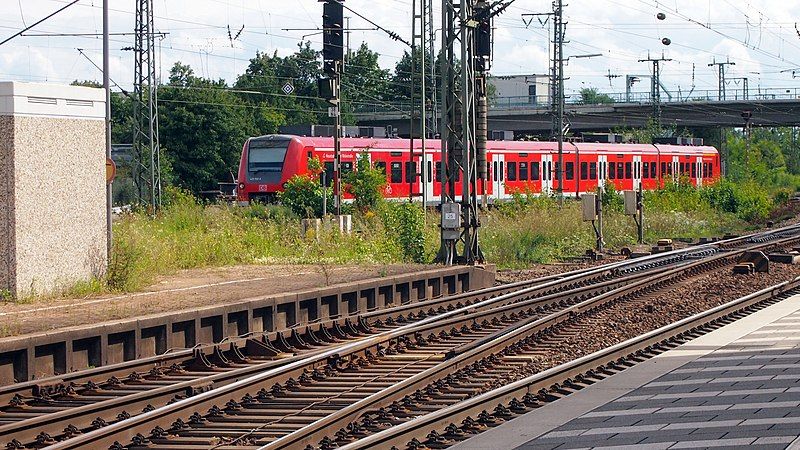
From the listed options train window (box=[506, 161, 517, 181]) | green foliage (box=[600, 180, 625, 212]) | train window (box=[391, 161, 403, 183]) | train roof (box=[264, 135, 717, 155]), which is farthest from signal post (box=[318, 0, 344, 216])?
train window (box=[506, 161, 517, 181])

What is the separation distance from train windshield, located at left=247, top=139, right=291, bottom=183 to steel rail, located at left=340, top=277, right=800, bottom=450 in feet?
65.6

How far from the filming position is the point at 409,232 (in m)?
27.7

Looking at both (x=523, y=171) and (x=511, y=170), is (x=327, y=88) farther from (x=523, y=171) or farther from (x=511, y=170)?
(x=523, y=171)

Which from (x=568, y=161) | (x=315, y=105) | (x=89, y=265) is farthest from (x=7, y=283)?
(x=315, y=105)

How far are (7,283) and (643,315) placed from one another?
9277 millimetres

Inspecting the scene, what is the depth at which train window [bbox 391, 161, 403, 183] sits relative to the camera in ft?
133

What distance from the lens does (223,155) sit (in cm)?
7169

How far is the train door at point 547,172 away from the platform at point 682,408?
34894mm

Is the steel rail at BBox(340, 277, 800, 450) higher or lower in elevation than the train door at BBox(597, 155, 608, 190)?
lower

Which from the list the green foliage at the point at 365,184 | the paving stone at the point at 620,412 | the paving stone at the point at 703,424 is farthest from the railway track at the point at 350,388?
the green foliage at the point at 365,184

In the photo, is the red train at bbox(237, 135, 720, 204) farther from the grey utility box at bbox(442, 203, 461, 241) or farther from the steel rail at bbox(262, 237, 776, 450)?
the steel rail at bbox(262, 237, 776, 450)

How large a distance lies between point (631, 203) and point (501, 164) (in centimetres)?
938

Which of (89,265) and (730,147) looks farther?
(730,147)

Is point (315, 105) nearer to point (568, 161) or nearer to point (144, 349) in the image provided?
point (568, 161)
